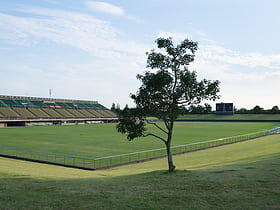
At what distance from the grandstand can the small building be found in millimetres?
53392

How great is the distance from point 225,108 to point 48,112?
84115 millimetres

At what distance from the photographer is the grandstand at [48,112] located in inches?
3671

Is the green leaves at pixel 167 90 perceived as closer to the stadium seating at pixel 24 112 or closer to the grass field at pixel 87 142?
the grass field at pixel 87 142

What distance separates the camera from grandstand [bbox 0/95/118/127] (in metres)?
93.2

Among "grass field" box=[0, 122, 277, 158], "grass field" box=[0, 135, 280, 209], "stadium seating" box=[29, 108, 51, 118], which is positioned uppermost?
"stadium seating" box=[29, 108, 51, 118]

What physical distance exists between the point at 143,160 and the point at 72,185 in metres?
15.6

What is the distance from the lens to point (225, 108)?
13650cm

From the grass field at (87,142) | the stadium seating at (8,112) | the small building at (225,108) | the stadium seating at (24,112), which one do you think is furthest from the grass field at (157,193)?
the small building at (225,108)

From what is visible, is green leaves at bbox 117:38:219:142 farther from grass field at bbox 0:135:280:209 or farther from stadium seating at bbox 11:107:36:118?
stadium seating at bbox 11:107:36:118

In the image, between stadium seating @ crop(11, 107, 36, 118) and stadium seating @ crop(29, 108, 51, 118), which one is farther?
stadium seating @ crop(29, 108, 51, 118)

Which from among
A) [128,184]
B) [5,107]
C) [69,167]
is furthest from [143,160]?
[5,107]

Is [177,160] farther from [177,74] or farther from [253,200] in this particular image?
[253,200]

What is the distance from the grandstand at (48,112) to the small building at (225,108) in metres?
53.4

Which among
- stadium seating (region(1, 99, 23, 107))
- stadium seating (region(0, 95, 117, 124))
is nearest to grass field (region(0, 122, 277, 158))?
stadium seating (region(0, 95, 117, 124))
